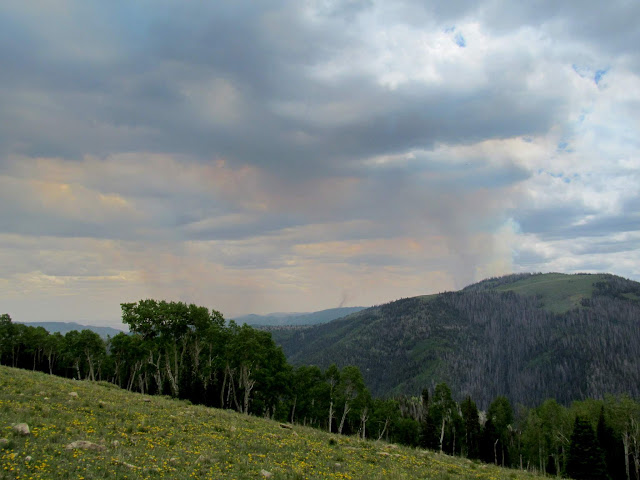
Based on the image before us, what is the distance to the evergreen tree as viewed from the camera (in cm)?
6144

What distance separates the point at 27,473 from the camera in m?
12.2

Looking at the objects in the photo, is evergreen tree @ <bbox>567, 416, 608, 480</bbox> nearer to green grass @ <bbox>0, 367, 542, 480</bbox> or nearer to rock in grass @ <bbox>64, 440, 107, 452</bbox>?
green grass @ <bbox>0, 367, 542, 480</bbox>

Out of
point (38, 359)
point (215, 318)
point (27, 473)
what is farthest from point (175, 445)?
point (38, 359)

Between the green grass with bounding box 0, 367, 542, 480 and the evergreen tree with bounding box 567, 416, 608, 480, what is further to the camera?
the evergreen tree with bounding box 567, 416, 608, 480

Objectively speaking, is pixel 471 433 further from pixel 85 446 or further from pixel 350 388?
pixel 85 446

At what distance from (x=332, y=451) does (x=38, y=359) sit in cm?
11272

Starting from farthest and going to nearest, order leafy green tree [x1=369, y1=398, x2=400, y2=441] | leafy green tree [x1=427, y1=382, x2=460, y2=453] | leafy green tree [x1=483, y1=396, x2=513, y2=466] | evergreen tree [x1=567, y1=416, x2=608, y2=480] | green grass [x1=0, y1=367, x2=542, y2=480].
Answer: leafy green tree [x1=483, y1=396, x2=513, y2=466] < leafy green tree [x1=427, y1=382, x2=460, y2=453] < leafy green tree [x1=369, y1=398, x2=400, y2=441] < evergreen tree [x1=567, y1=416, x2=608, y2=480] < green grass [x1=0, y1=367, x2=542, y2=480]

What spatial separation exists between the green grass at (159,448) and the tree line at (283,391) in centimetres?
3332

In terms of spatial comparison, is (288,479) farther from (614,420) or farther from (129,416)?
(614,420)

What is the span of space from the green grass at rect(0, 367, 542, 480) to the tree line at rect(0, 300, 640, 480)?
3332 cm

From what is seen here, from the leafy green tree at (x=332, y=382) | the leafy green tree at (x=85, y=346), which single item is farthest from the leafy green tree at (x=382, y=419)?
the leafy green tree at (x=85, y=346)

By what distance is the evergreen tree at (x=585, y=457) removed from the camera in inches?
2419

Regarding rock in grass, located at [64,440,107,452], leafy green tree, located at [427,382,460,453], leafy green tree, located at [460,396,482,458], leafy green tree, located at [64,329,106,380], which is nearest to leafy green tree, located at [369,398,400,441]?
leafy green tree, located at [427,382,460,453]

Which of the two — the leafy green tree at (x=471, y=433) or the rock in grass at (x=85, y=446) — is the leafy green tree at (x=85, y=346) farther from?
the leafy green tree at (x=471, y=433)
